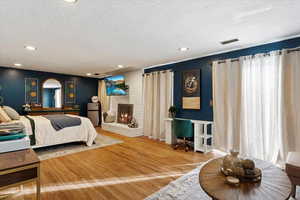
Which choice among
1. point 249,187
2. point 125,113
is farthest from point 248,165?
point 125,113

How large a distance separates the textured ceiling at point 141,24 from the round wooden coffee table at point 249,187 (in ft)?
5.97

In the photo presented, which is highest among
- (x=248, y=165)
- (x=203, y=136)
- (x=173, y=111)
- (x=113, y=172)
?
(x=173, y=111)

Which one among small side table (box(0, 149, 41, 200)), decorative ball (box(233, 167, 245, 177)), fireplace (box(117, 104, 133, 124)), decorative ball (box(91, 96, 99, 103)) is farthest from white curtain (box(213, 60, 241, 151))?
decorative ball (box(91, 96, 99, 103))

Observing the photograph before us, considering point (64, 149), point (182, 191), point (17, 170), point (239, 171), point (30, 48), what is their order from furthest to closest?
point (64, 149) → point (30, 48) → point (182, 191) → point (239, 171) → point (17, 170)

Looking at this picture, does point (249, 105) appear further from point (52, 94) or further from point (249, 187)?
point (52, 94)

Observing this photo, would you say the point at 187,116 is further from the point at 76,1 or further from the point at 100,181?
the point at 76,1

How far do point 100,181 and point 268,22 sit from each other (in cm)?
331

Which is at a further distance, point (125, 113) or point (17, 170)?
point (125, 113)

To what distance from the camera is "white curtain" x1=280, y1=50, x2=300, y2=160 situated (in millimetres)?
2564

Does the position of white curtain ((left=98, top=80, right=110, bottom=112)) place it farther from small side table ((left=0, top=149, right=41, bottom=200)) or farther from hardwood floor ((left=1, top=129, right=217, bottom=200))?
small side table ((left=0, top=149, right=41, bottom=200))

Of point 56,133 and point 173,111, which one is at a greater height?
point 173,111

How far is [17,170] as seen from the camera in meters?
1.14

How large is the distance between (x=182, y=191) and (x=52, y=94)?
6.25 metres

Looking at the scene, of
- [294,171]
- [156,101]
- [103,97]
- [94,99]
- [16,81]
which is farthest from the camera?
[94,99]
